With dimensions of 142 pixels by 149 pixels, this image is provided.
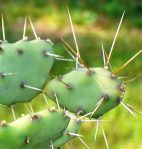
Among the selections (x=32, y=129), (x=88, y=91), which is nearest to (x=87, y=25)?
(x=88, y=91)

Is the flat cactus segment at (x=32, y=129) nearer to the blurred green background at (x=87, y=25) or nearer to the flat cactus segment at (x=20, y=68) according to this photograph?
the flat cactus segment at (x=20, y=68)

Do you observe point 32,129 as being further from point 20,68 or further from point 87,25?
point 87,25

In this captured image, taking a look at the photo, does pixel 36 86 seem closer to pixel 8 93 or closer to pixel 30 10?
pixel 8 93

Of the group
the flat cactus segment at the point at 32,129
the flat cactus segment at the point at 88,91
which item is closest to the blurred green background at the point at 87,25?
the flat cactus segment at the point at 88,91

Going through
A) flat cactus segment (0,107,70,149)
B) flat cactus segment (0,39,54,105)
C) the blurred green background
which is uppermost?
flat cactus segment (0,39,54,105)

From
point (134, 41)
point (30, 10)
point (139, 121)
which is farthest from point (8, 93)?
point (30, 10)

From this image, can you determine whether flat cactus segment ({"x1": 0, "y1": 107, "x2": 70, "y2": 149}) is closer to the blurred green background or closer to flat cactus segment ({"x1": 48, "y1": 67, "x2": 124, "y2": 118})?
flat cactus segment ({"x1": 48, "y1": 67, "x2": 124, "y2": 118})

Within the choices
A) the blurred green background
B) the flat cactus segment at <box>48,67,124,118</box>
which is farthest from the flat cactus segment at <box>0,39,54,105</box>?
the blurred green background
